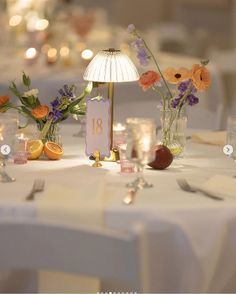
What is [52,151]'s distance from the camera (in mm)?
3059

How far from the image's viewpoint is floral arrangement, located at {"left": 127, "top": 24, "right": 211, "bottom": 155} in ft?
9.75

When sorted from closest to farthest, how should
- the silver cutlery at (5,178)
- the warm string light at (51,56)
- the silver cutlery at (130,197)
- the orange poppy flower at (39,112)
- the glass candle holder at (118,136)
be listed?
1. the silver cutlery at (130,197)
2. the silver cutlery at (5,178)
3. the orange poppy flower at (39,112)
4. the glass candle holder at (118,136)
5. the warm string light at (51,56)

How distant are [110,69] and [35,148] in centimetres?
39

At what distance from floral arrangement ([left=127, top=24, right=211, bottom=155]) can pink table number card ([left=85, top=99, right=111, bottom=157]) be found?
0.16 metres

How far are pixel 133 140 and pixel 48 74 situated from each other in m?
2.83

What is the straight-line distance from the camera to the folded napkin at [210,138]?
3.43 metres

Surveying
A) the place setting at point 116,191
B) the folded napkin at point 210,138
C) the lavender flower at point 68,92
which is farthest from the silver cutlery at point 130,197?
the folded napkin at point 210,138

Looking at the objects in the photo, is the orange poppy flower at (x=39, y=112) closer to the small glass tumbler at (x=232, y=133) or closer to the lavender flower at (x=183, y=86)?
the lavender flower at (x=183, y=86)

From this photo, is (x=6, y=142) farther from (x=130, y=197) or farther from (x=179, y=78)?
(x=179, y=78)

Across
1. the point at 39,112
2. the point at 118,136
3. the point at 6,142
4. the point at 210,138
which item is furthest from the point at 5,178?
the point at 210,138

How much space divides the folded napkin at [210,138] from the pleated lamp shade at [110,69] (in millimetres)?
573

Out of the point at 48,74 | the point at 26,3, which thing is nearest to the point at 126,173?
the point at 48,74

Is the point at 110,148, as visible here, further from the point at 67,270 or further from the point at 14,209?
the point at 67,270

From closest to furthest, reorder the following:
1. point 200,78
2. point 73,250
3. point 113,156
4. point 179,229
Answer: point 73,250
point 179,229
point 200,78
point 113,156
